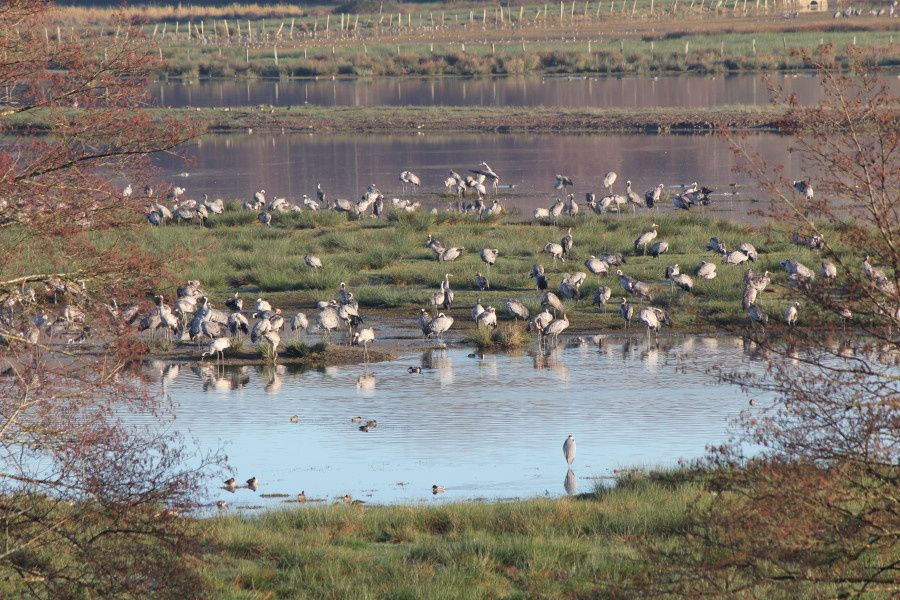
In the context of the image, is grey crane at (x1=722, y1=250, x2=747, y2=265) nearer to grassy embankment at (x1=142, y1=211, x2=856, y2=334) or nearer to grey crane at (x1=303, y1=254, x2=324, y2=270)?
grassy embankment at (x1=142, y1=211, x2=856, y2=334)

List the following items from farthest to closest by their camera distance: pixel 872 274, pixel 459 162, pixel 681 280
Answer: pixel 459 162 < pixel 681 280 < pixel 872 274

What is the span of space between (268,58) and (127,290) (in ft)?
240

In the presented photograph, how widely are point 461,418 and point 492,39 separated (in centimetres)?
7530

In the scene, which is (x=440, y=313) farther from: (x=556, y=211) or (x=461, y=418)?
(x=556, y=211)

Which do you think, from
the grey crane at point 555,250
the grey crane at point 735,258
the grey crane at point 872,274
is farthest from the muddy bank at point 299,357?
the grey crane at point 872,274

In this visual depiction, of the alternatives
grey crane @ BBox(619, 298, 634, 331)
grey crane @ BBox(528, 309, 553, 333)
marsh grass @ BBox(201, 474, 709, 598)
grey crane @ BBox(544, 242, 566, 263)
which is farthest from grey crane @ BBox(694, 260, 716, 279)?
marsh grass @ BBox(201, 474, 709, 598)

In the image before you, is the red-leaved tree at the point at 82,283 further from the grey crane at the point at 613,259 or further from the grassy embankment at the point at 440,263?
the grey crane at the point at 613,259

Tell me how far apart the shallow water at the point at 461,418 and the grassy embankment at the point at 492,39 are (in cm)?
4098

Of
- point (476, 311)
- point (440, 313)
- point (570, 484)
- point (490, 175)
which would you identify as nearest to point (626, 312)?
point (476, 311)

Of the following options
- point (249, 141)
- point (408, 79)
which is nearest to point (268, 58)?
point (408, 79)

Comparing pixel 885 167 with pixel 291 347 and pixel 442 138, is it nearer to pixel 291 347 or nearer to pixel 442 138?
pixel 291 347

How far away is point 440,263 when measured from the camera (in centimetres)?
2528

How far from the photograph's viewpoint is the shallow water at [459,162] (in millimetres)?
37781

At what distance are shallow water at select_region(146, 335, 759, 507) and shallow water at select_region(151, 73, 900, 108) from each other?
1451 inches
